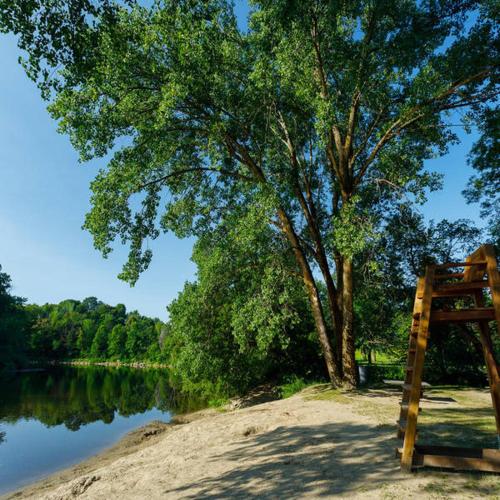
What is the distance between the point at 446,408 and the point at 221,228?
11382mm

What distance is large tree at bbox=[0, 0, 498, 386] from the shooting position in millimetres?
11430

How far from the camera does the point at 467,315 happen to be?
17.6ft

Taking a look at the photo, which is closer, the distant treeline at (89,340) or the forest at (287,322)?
the forest at (287,322)

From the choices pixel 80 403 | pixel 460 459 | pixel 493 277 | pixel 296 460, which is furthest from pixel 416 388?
pixel 80 403

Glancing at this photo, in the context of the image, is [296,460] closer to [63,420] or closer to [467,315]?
[467,315]

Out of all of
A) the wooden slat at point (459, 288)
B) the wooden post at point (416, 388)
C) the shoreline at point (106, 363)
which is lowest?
the shoreline at point (106, 363)

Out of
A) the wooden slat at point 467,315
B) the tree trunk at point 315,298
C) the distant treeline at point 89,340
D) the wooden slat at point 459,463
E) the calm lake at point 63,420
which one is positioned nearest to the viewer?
the wooden slat at point 459,463

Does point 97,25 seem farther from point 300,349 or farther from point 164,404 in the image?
point 164,404

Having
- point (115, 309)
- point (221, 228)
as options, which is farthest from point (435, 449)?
point (115, 309)

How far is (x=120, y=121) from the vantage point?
41.5 feet

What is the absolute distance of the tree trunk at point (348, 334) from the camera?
13.7 m

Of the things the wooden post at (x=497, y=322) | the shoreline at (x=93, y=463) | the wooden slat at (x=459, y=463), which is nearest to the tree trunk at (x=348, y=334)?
the shoreline at (x=93, y=463)

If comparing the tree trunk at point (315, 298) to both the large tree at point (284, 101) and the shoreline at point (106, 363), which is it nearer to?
the large tree at point (284, 101)

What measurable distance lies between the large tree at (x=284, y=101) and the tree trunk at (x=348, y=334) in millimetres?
52
